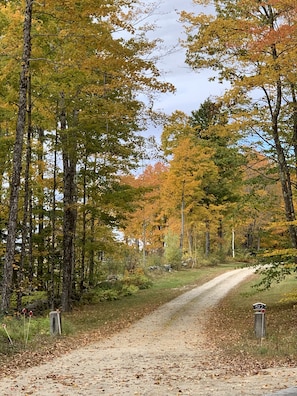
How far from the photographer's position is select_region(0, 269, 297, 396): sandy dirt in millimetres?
5887

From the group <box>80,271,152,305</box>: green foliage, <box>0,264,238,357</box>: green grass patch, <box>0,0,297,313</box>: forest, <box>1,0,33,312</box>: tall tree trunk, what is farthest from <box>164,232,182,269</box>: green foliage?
<box>1,0,33,312</box>: tall tree trunk

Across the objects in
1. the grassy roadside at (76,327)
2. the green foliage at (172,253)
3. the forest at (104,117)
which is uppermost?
the forest at (104,117)

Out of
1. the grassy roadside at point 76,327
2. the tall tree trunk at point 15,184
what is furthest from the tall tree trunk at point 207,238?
the tall tree trunk at point 15,184

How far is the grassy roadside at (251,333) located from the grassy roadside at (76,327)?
8.62 ft

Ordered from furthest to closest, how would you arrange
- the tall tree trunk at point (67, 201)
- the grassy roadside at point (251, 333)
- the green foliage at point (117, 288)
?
1. the green foliage at point (117, 288)
2. the tall tree trunk at point (67, 201)
3. the grassy roadside at point (251, 333)

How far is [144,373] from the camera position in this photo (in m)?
7.05

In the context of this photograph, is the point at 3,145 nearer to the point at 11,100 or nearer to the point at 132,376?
the point at 11,100

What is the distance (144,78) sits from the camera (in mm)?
11297

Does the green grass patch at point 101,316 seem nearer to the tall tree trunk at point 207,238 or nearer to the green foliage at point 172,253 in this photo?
the green foliage at point 172,253

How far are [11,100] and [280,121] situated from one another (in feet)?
26.9

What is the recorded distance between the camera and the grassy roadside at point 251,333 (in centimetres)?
798

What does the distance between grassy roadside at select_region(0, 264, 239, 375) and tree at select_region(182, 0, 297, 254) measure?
231 inches

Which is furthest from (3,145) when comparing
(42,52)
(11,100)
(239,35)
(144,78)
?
(239,35)

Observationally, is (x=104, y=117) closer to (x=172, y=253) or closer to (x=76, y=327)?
(x=76, y=327)
